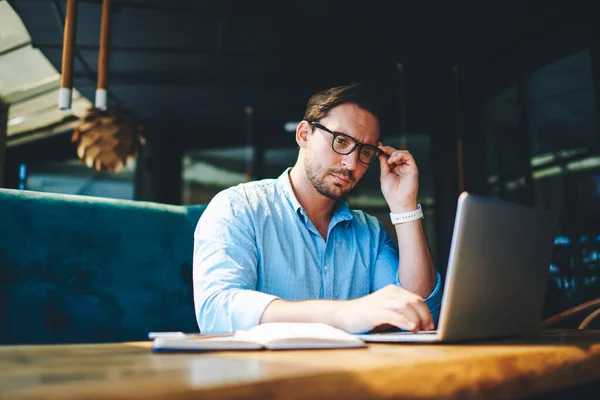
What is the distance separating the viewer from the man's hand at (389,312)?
97 cm

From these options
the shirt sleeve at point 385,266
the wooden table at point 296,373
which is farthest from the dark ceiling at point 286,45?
the wooden table at point 296,373

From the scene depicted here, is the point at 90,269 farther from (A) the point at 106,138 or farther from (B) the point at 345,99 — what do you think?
(A) the point at 106,138

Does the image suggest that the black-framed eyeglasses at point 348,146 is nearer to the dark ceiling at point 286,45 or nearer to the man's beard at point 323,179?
the man's beard at point 323,179

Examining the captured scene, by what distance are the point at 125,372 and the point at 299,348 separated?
311 mm

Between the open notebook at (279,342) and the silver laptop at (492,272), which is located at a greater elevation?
the silver laptop at (492,272)

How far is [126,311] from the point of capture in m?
1.73

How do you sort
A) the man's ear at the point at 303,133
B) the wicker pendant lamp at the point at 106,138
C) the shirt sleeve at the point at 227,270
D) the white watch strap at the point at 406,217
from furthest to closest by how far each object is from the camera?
the wicker pendant lamp at the point at 106,138, the man's ear at the point at 303,133, the white watch strap at the point at 406,217, the shirt sleeve at the point at 227,270

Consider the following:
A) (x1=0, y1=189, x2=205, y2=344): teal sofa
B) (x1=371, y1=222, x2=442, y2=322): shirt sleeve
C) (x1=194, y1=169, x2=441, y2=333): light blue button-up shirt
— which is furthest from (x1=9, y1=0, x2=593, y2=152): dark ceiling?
(x1=0, y1=189, x2=205, y2=344): teal sofa

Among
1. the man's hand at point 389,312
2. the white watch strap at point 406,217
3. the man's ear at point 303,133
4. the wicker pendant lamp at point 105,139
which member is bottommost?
the man's hand at point 389,312

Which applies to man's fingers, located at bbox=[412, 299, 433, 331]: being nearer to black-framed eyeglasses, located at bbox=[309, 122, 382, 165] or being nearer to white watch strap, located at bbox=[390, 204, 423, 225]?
white watch strap, located at bbox=[390, 204, 423, 225]

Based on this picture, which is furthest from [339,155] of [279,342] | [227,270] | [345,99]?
[279,342]

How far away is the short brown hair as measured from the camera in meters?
1.85

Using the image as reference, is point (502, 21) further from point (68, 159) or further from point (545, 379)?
point (68, 159)

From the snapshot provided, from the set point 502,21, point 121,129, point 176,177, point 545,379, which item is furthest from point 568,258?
point 176,177
